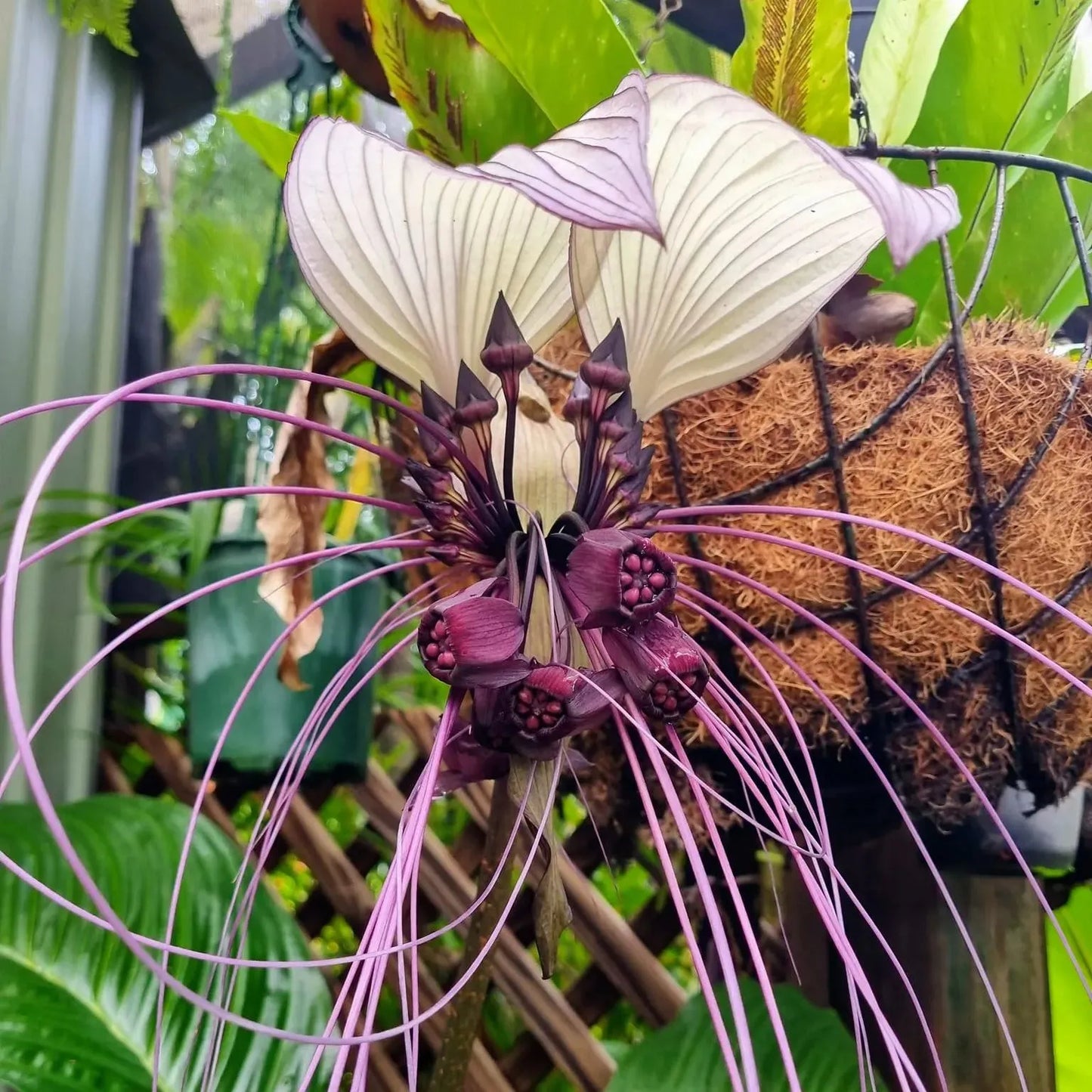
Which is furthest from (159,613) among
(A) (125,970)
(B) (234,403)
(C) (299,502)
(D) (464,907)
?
(D) (464,907)

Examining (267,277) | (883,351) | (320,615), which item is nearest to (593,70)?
(883,351)

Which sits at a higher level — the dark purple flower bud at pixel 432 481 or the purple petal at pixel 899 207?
the purple petal at pixel 899 207

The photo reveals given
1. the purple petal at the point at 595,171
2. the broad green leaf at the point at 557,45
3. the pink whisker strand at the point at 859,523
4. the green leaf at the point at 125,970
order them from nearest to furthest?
the purple petal at the point at 595,171, the pink whisker strand at the point at 859,523, the broad green leaf at the point at 557,45, the green leaf at the point at 125,970

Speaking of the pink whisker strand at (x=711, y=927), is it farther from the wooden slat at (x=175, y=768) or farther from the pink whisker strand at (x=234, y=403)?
the wooden slat at (x=175, y=768)

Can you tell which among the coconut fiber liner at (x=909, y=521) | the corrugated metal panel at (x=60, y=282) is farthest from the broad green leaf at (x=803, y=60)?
the corrugated metal panel at (x=60, y=282)

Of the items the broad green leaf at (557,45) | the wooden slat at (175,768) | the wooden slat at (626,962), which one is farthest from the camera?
the wooden slat at (175,768)

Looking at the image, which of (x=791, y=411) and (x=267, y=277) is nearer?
(x=791, y=411)

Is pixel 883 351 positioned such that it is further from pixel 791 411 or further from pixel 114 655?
pixel 114 655
